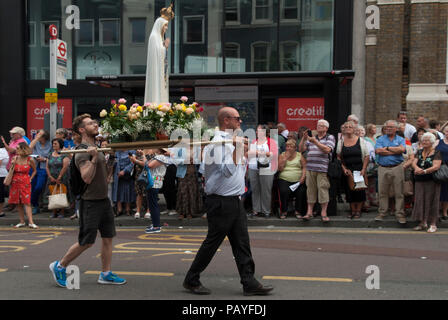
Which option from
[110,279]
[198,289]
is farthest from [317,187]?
[110,279]

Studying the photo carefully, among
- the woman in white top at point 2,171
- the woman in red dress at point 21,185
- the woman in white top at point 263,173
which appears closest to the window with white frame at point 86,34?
the woman in white top at point 2,171

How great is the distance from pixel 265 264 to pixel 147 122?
2513 millimetres

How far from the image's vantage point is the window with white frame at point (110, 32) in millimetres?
16406

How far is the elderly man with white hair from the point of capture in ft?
33.1

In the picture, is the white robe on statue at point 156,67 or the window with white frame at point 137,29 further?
the window with white frame at point 137,29

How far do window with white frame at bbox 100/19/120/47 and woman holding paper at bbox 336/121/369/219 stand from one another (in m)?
9.22

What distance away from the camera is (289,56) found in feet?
50.5

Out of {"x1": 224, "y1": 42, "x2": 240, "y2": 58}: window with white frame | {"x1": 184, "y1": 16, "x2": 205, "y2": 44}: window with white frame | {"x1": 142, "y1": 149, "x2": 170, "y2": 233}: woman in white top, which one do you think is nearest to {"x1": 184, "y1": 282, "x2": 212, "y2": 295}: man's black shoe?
{"x1": 142, "y1": 149, "x2": 170, "y2": 233}: woman in white top

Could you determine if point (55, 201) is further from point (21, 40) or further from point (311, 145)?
point (21, 40)

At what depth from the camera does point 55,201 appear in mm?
10805

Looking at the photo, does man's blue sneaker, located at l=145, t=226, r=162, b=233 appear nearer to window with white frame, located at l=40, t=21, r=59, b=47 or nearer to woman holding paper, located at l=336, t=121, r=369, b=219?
woman holding paper, located at l=336, t=121, r=369, b=219

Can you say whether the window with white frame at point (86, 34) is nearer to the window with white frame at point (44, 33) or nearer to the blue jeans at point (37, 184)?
the window with white frame at point (44, 33)

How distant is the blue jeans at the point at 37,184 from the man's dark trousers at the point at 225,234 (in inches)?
299
